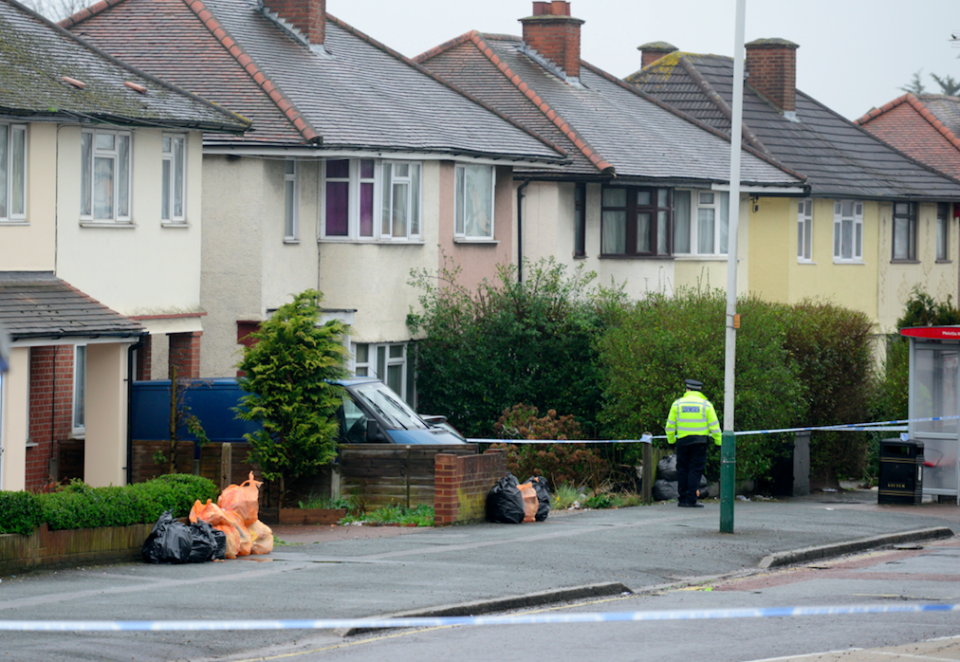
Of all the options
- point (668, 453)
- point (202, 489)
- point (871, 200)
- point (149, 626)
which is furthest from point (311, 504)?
point (871, 200)

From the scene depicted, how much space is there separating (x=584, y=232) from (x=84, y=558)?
1783 centimetres

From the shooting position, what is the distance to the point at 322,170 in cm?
2331

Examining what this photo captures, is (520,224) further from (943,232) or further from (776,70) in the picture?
(943,232)

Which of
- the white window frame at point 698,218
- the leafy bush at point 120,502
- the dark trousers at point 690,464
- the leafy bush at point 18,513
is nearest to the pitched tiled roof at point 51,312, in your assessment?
the leafy bush at point 120,502

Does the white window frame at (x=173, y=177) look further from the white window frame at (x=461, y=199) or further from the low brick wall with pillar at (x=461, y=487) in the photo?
the low brick wall with pillar at (x=461, y=487)

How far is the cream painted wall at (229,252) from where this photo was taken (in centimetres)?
2220

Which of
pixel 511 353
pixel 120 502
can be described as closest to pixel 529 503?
pixel 120 502

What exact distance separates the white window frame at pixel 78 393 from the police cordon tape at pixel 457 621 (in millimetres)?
9596

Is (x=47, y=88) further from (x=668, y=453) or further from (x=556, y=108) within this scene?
(x=556, y=108)

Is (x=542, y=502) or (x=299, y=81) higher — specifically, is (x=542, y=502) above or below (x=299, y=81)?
below

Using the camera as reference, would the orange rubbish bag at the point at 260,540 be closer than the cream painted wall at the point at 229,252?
Yes

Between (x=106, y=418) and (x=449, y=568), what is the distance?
20.8 feet

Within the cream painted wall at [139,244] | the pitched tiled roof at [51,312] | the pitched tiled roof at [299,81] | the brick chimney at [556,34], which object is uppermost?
the brick chimney at [556,34]

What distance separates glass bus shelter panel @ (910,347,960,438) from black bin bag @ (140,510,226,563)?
11.4 metres
